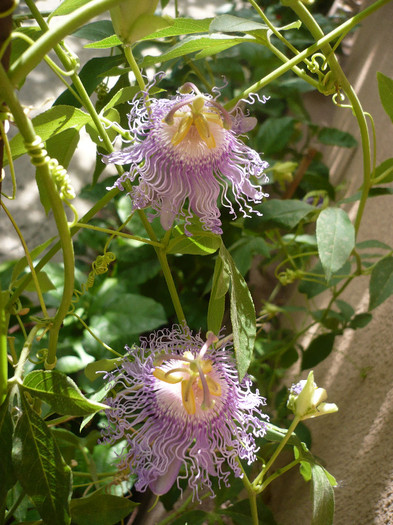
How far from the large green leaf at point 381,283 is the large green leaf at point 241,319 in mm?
250

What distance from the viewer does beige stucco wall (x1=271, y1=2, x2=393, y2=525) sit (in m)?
0.69

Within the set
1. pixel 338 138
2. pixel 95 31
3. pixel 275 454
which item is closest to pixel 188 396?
pixel 275 454

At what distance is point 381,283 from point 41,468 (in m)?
0.45

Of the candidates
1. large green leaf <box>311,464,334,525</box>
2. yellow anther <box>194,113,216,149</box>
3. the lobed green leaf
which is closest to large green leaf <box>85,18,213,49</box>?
yellow anther <box>194,113,216,149</box>

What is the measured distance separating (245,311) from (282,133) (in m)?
0.93

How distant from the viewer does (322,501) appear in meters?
0.54

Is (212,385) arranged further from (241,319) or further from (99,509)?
(99,509)

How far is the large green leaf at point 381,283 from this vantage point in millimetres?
696

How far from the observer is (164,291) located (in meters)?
1.20

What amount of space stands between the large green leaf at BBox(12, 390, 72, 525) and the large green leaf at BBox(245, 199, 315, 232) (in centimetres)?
44

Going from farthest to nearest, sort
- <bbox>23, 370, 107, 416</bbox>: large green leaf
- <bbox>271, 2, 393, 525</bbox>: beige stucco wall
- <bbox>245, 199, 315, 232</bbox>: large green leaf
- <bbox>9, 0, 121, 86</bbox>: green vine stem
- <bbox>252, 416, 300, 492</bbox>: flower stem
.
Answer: <bbox>245, 199, 315, 232</bbox>: large green leaf
<bbox>271, 2, 393, 525</bbox>: beige stucco wall
<bbox>252, 416, 300, 492</bbox>: flower stem
<bbox>23, 370, 107, 416</bbox>: large green leaf
<bbox>9, 0, 121, 86</bbox>: green vine stem

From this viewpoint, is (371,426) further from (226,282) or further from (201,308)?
(201,308)

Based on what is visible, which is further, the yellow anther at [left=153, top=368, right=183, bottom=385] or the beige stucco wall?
the beige stucco wall

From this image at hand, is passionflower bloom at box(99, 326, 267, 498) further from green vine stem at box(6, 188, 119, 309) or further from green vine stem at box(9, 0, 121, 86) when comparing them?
green vine stem at box(9, 0, 121, 86)
